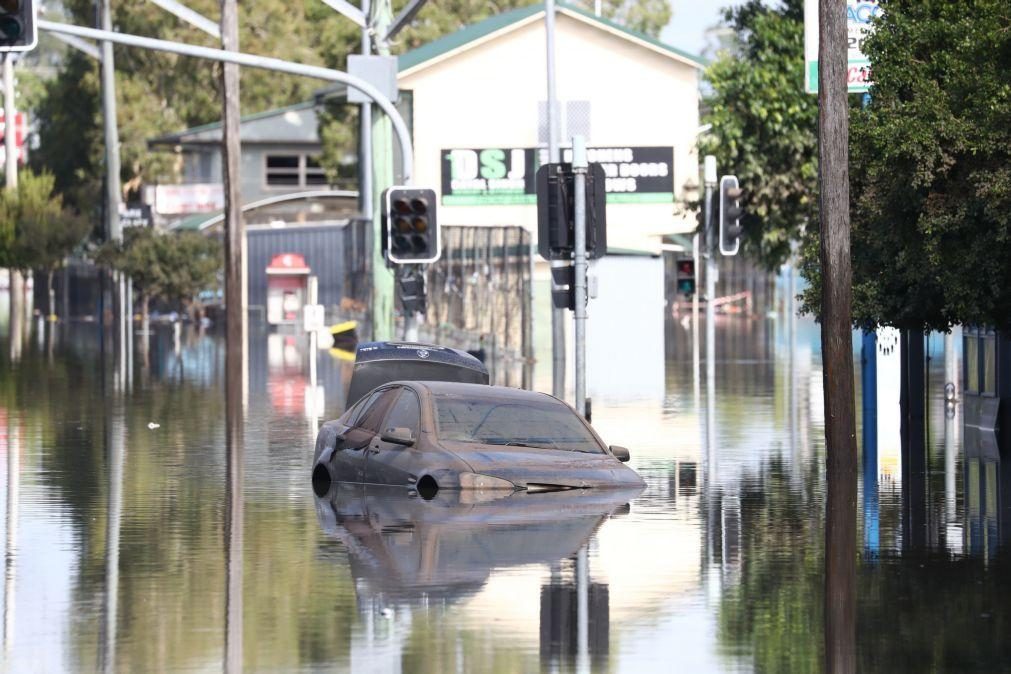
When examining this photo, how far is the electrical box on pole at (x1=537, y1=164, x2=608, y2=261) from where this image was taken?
25156 mm

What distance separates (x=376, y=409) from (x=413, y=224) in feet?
23.9

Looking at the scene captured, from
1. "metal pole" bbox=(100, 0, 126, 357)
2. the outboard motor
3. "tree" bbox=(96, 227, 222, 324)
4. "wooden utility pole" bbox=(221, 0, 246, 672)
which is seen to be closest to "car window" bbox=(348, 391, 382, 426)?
"wooden utility pole" bbox=(221, 0, 246, 672)

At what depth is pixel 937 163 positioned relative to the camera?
22.2 meters


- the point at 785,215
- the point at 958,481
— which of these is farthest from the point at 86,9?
the point at 958,481

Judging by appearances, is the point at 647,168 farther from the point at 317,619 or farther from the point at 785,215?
the point at 317,619

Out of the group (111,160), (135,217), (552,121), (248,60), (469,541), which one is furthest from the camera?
(135,217)

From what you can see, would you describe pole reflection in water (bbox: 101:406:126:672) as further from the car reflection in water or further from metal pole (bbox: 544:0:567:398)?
metal pole (bbox: 544:0:567:398)

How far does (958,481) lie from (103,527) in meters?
8.57

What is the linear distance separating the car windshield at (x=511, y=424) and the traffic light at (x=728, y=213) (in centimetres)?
1167

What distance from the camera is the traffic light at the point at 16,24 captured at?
22.9m

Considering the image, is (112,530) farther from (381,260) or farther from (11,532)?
(381,260)

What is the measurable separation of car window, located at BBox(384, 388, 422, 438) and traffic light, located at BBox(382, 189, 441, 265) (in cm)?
730

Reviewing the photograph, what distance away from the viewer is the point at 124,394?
35.7m

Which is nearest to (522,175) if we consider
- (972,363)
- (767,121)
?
(767,121)
